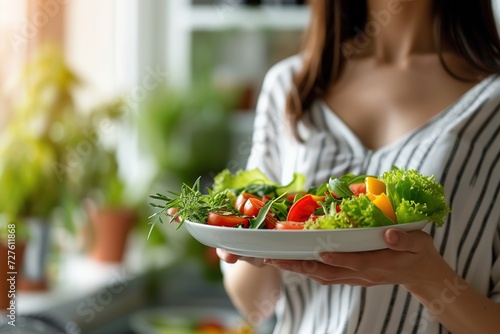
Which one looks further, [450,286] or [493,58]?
[493,58]

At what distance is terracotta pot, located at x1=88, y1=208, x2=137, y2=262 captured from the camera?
2.37 m

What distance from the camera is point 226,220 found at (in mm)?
970

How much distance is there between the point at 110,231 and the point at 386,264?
1546 mm

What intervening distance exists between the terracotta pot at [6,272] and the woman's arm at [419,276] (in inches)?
38.8

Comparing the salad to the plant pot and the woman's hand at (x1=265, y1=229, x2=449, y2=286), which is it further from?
the plant pot

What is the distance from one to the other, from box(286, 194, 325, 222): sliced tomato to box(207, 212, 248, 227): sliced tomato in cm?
6

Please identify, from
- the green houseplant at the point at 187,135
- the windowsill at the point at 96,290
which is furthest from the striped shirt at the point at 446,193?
the green houseplant at the point at 187,135

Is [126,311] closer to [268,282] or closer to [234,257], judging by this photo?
[268,282]

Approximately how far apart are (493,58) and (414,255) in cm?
55

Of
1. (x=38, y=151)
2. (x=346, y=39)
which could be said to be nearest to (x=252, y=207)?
(x=346, y=39)

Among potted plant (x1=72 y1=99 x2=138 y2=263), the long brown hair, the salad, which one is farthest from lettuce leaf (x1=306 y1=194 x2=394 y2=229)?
potted plant (x1=72 y1=99 x2=138 y2=263)

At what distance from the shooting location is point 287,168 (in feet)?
4.53

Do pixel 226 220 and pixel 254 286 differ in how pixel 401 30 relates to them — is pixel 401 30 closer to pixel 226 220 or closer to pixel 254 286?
pixel 254 286

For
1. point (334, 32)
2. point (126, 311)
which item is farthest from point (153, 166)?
point (334, 32)
